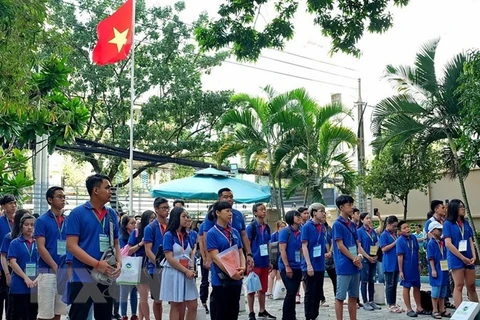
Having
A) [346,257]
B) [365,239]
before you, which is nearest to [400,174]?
[365,239]

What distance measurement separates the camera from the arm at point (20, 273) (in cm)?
729

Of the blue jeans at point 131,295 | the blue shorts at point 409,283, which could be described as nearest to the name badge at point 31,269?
the blue jeans at point 131,295

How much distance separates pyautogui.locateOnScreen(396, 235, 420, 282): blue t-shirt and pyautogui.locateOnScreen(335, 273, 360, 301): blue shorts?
199 centimetres

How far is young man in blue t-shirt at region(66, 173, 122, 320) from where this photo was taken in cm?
564

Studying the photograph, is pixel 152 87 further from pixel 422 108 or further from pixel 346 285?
pixel 346 285

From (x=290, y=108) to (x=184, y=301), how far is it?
11436 millimetres

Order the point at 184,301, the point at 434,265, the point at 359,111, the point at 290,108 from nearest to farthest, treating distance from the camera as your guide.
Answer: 1. the point at 184,301
2. the point at 434,265
3. the point at 290,108
4. the point at 359,111

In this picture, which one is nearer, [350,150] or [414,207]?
[350,150]

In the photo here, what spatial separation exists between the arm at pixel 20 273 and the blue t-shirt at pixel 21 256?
0.04 meters

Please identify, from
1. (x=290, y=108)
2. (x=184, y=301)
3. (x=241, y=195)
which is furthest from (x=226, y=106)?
(x=184, y=301)

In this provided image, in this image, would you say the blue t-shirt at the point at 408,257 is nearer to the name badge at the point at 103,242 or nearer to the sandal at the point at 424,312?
the sandal at the point at 424,312

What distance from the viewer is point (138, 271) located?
8.60 m

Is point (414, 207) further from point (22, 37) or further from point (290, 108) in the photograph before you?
point (22, 37)

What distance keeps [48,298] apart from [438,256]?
227 inches
